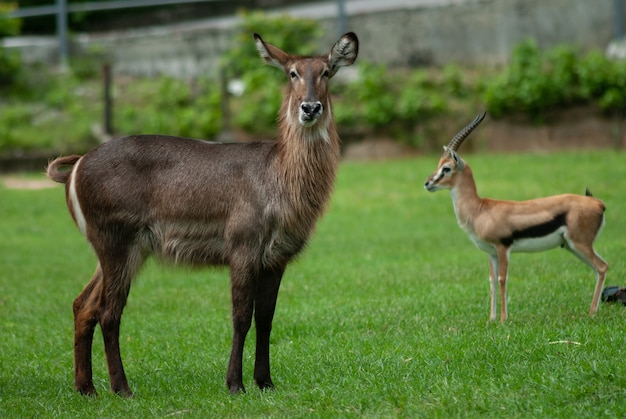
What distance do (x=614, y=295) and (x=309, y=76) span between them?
348 cm

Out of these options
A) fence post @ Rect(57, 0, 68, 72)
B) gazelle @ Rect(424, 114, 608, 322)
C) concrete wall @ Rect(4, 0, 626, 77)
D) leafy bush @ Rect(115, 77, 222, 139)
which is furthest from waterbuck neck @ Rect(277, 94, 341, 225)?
fence post @ Rect(57, 0, 68, 72)

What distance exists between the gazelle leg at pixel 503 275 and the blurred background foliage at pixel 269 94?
10.9 m

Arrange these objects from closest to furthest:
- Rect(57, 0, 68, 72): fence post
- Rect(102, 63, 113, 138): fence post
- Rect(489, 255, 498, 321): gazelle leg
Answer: Rect(489, 255, 498, 321): gazelle leg
Rect(102, 63, 113, 138): fence post
Rect(57, 0, 68, 72): fence post

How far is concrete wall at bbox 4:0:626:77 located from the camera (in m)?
20.2

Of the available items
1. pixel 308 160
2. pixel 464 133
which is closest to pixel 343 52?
pixel 308 160

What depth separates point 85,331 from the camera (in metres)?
7.11

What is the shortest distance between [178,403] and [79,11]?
70.0 feet

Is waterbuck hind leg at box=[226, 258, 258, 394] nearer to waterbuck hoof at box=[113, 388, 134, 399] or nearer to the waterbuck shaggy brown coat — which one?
the waterbuck shaggy brown coat

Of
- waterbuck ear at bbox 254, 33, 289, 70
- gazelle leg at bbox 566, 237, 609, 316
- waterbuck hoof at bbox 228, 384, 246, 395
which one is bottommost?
waterbuck hoof at bbox 228, 384, 246, 395

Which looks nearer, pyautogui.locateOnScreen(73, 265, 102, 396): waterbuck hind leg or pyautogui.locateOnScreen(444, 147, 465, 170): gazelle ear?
pyautogui.locateOnScreen(73, 265, 102, 396): waterbuck hind leg

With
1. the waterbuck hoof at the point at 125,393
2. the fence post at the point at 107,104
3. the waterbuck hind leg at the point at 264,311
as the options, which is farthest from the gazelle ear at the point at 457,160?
the fence post at the point at 107,104

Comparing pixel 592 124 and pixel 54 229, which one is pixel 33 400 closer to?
pixel 54 229

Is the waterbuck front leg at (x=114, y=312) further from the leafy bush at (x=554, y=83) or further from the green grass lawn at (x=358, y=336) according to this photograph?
the leafy bush at (x=554, y=83)

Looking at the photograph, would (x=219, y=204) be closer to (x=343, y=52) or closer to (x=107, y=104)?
(x=343, y=52)
